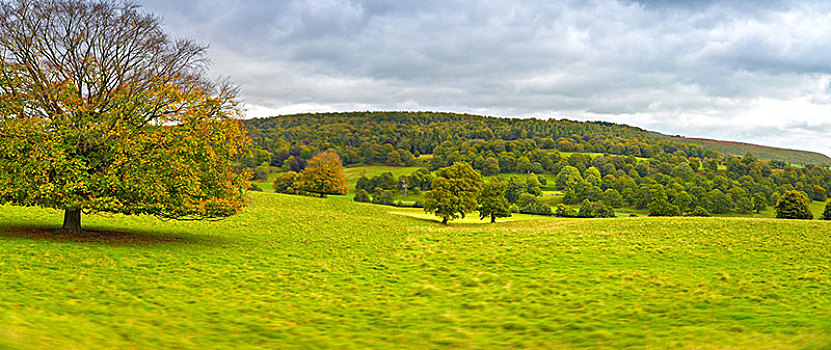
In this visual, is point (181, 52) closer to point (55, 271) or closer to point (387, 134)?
point (55, 271)

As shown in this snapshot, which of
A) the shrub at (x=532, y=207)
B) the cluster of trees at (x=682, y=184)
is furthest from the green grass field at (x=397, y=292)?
the cluster of trees at (x=682, y=184)

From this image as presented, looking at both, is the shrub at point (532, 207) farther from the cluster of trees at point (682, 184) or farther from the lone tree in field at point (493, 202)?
the lone tree in field at point (493, 202)

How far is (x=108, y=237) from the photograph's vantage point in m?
21.5

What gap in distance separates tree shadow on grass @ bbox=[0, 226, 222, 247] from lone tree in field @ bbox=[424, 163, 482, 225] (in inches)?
1240

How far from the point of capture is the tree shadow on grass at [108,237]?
19625mm

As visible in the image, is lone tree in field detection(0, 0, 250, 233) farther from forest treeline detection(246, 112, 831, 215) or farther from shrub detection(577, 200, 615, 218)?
shrub detection(577, 200, 615, 218)

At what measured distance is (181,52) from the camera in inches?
861

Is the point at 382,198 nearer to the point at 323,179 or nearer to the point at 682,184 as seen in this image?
the point at 323,179

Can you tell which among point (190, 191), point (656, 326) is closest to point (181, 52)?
point (190, 191)

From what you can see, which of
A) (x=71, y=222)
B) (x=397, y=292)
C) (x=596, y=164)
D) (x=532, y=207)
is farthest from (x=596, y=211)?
(x=71, y=222)

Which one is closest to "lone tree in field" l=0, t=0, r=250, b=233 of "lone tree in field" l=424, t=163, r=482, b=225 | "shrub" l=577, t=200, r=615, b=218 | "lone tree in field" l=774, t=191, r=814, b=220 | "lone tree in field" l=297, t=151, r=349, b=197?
"lone tree in field" l=424, t=163, r=482, b=225

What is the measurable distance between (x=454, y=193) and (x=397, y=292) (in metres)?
40.5

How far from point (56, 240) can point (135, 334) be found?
14035mm

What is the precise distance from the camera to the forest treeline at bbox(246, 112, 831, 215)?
328 ft
